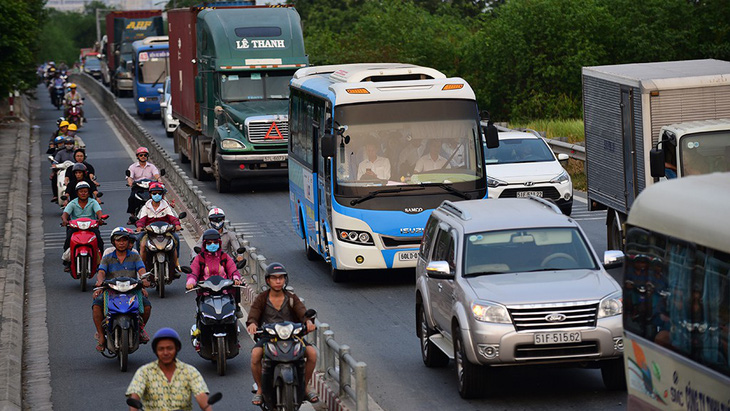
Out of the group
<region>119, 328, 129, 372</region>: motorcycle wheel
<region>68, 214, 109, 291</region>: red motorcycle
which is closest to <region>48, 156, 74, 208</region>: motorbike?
<region>68, 214, 109, 291</region>: red motorcycle

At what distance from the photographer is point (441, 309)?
12.4 metres

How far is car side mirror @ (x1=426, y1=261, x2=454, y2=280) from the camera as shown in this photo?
11.9 meters

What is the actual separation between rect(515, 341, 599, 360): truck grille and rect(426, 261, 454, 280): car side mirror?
3.66 ft

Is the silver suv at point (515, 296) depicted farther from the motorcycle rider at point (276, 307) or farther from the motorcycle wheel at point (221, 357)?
the motorcycle wheel at point (221, 357)

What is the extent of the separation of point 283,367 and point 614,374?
307 cm

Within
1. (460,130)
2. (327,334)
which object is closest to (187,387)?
(327,334)

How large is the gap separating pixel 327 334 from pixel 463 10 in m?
73.7

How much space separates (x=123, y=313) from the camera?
1352 cm

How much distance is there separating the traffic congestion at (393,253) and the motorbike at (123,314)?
0.03m

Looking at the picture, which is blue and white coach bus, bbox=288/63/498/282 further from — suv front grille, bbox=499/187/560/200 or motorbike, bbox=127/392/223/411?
motorbike, bbox=127/392/223/411

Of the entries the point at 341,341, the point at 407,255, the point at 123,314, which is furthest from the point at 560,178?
the point at 123,314

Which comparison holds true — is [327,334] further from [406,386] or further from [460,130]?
[460,130]

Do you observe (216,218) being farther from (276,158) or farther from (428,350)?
(276,158)

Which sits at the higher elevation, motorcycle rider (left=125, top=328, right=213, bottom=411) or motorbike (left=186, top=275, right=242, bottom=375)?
motorcycle rider (left=125, top=328, right=213, bottom=411)
